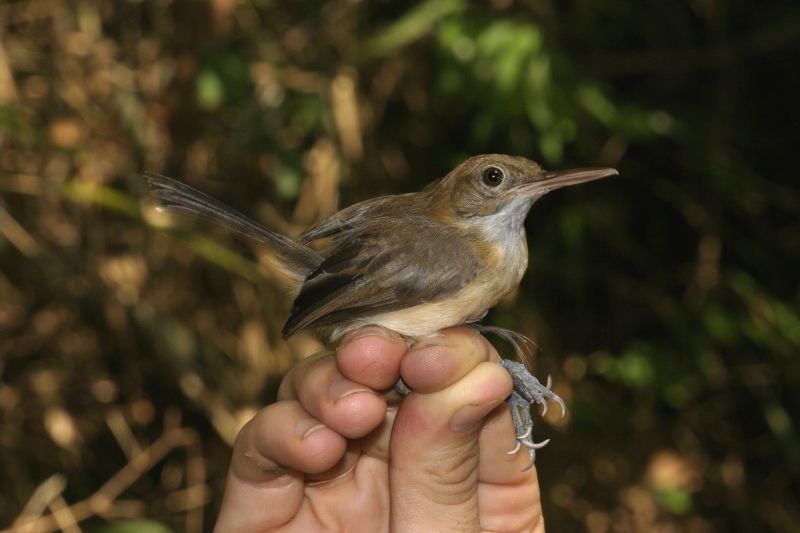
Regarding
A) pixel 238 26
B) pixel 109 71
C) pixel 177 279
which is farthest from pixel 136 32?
pixel 177 279

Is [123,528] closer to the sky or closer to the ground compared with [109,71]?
closer to the ground

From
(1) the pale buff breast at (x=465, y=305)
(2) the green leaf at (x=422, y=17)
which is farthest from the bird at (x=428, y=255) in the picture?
(2) the green leaf at (x=422, y=17)

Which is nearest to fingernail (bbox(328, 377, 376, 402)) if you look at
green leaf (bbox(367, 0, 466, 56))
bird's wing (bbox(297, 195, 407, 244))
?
bird's wing (bbox(297, 195, 407, 244))

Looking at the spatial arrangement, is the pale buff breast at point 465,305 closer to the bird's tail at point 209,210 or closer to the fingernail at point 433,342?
the fingernail at point 433,342

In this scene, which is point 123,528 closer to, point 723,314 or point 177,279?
point 177,279

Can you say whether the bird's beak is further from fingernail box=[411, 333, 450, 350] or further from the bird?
fingernail box=[411, 333, 450, 350]
